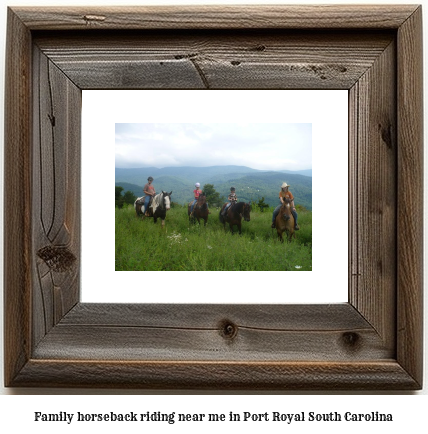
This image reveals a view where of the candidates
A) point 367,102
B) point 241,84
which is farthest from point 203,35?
point 367,102

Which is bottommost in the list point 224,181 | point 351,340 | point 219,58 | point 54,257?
point 351,340

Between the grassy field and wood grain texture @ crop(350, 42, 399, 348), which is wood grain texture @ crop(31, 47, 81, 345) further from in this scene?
wood grain texture @ crop(350, 42, 399, 348)

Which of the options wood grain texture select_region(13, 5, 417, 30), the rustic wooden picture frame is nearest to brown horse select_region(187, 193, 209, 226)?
the rustic wooden picture frame

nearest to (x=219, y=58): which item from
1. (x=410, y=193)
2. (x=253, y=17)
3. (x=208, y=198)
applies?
(x=253, y=17)

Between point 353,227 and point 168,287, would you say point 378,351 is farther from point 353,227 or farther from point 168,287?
point 168,287

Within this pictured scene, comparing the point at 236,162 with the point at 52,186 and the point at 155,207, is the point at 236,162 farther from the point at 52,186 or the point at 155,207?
the point at 52,186

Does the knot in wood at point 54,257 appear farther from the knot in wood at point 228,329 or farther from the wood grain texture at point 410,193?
the wood grain texture at point 410,193
